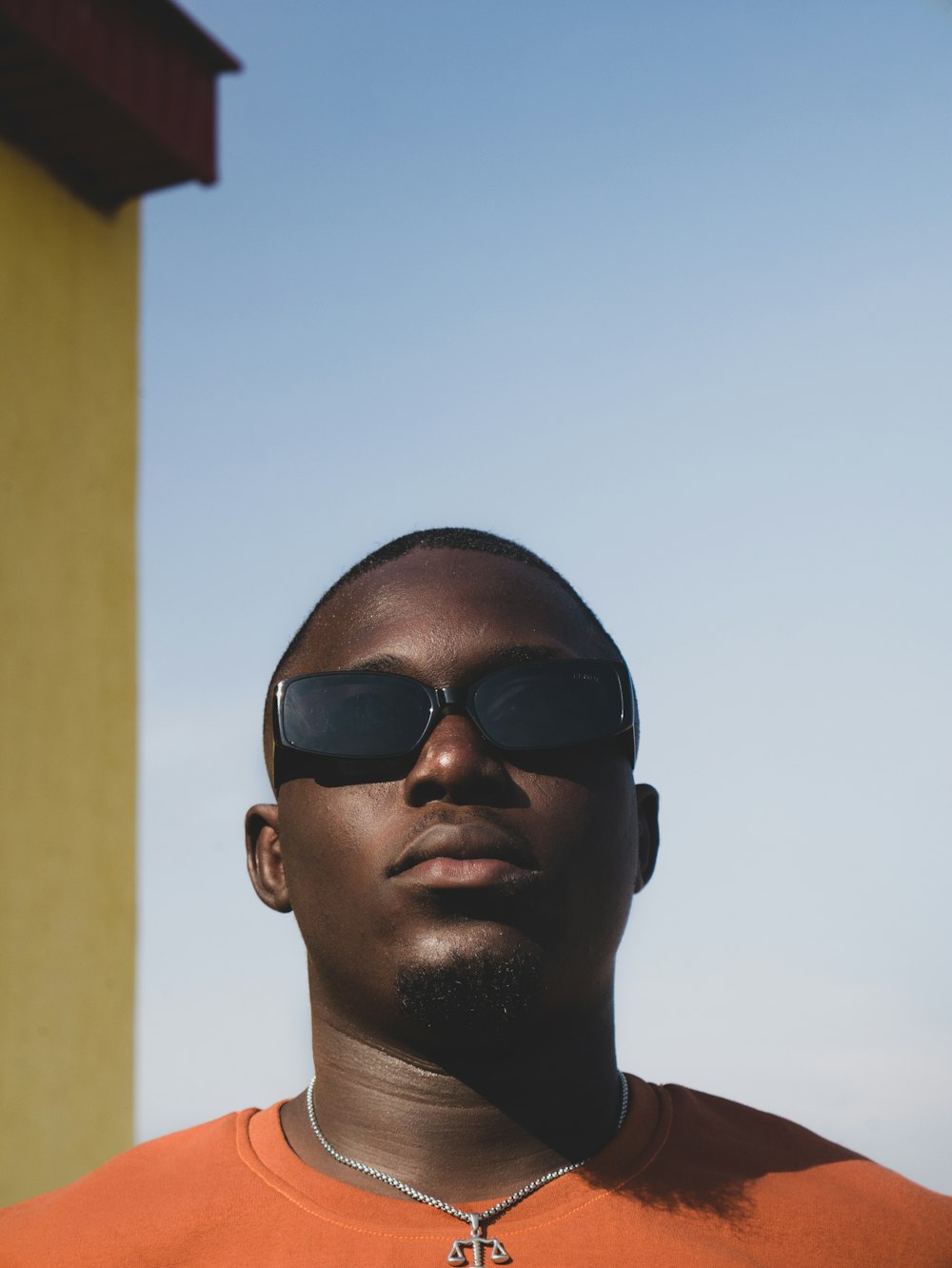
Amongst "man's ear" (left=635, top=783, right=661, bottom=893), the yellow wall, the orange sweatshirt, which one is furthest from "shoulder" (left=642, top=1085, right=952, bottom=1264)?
the yellow wall

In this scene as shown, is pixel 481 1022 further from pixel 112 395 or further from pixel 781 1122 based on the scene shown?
pixel 112 395

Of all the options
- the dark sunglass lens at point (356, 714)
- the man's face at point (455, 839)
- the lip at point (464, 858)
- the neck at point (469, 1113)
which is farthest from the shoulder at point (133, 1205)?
the dark sunglass lens at point (356, 714)

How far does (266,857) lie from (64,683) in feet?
13.9

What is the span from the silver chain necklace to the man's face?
0.22 meters

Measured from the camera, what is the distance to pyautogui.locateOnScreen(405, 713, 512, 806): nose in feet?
7.84

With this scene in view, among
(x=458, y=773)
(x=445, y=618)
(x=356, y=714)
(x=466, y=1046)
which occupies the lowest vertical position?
(x=466, y=1046)

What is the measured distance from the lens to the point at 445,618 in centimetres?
259

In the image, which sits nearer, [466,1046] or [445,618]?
[466,1046]

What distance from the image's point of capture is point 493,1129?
2.39 metres

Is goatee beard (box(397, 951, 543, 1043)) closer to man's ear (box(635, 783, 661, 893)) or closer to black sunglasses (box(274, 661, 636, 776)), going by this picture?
black sunglasses (box(274, 661, 636, 776))

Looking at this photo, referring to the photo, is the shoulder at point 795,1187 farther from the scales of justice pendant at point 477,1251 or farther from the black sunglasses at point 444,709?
the black sunglasses at point 444,709

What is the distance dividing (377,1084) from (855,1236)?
0.81 meters

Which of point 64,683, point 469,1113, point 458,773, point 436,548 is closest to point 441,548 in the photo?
point 436,548

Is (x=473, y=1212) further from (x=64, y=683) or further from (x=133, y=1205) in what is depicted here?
(x=64, y=683)
